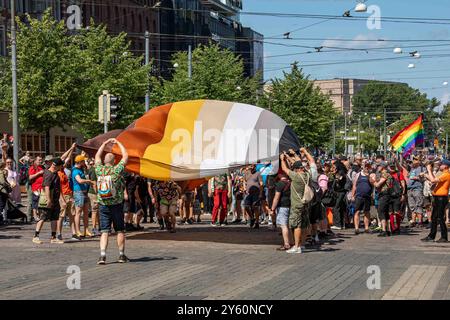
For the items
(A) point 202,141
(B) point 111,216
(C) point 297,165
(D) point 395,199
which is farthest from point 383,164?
(B) point 111,216

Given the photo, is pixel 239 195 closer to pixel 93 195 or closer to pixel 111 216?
pixel 93 195

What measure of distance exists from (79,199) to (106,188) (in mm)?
4933

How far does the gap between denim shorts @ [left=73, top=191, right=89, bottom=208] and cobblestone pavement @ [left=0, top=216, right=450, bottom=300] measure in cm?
82

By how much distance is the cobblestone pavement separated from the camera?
10.7 meters

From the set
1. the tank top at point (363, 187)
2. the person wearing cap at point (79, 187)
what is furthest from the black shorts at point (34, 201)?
the tank top at point (363, 187)

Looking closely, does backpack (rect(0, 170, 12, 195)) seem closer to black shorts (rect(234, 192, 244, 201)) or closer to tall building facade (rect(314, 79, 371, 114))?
black shorts (rect(234, 192, 244, 201))

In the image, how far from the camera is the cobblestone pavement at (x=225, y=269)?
10.7 meters

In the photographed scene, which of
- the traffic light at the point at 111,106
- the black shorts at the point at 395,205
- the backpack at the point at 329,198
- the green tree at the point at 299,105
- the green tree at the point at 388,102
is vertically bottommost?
the black shorts at the point at 395,205

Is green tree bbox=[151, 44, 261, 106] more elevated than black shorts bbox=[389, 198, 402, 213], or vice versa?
green tree bbox=[151, 44, 261, 106]

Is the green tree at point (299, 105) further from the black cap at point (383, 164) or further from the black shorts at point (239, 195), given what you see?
the black cap at point (383, 164)

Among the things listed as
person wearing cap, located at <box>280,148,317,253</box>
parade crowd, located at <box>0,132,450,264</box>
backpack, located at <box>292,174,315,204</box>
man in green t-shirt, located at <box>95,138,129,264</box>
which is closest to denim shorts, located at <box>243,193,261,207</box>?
parade crowd, located at <box>0,132,450,264</box>

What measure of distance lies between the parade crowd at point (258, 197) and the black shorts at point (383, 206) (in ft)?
0.08
